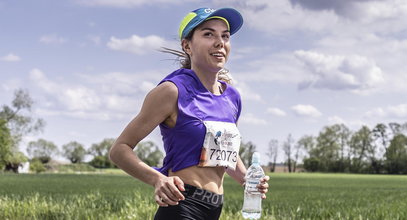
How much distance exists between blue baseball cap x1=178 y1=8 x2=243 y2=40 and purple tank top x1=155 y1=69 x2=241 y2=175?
10.6 inches

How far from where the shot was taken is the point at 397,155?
288 feet

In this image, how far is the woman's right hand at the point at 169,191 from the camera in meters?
2.94

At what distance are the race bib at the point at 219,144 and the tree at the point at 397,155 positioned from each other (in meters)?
87.2

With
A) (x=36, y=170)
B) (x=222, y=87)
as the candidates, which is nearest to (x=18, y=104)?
(x=36, y=170)

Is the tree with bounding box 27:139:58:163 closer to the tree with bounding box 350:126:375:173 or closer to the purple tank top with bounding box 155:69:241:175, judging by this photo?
the tree with bounding box 350:126:375:173

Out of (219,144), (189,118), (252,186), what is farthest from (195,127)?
(252,186)

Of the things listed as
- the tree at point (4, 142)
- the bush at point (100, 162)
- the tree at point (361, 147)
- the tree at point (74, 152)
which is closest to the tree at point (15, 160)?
the tree at point (4, 142)

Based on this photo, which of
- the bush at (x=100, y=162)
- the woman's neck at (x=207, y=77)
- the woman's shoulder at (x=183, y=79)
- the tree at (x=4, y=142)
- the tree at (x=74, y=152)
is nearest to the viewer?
the woman's shoulder at (x=183, y=79)

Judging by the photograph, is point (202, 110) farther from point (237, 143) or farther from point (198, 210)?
point (198, 210)

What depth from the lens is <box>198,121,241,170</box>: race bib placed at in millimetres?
3270

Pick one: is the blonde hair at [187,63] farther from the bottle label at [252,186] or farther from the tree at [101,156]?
the tree at [101,156]

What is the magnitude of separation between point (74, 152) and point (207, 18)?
123345 millimetres

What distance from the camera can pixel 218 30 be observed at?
3408 mm

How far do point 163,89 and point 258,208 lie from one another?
104 centimetres
